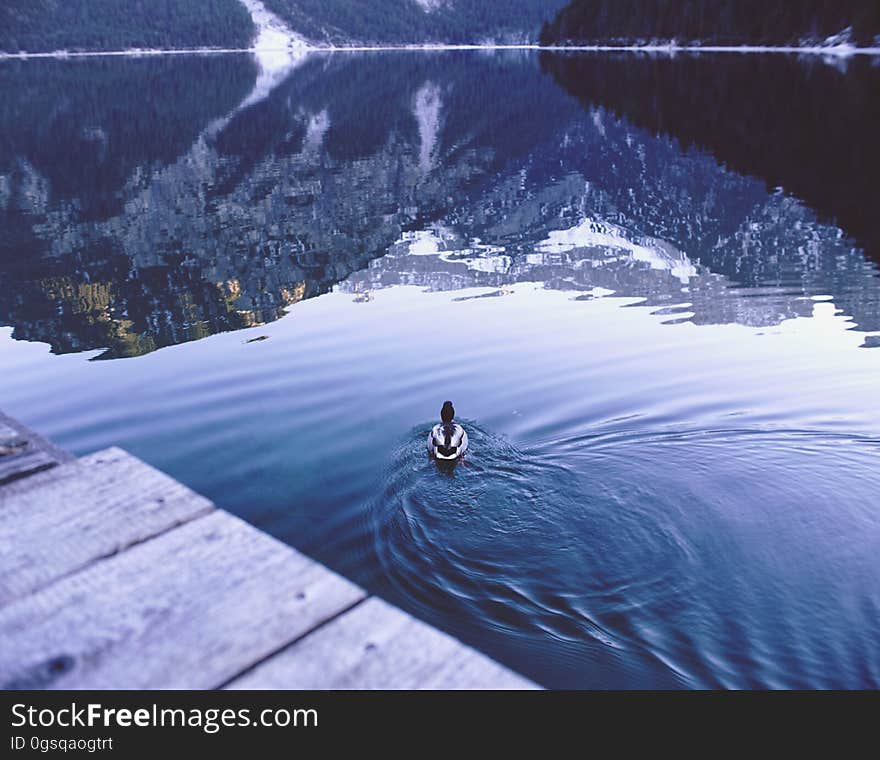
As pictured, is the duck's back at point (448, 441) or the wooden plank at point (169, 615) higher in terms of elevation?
the wooden plank at point (169, 615)

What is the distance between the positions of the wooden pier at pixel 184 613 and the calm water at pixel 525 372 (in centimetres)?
532

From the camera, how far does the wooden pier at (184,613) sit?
3770 mm

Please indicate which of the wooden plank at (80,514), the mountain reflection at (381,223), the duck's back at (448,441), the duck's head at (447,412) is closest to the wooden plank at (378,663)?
the wooden plank at (80,514)

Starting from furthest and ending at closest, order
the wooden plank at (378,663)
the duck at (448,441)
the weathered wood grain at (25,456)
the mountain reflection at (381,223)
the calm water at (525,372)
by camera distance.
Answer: the mountain reflection at (381,223), the duck at (448,441), the calm water at (525,372), the weathered wood grain at (25,456), the wooden plank at (378,663)

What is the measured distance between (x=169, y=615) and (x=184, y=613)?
78 millimetres

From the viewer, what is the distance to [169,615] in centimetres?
415

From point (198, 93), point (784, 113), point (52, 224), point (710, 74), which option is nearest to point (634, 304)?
point (52, 224)

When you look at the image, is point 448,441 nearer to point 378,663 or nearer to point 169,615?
point 169,615

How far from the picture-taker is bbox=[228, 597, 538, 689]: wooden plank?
3699 mm

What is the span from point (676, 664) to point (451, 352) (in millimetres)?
12840

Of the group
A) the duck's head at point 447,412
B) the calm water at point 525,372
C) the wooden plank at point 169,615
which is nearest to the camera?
the wooden plank at point 169,615

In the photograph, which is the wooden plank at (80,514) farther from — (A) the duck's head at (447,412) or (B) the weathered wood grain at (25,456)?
(A) the duck's head at (447,412)

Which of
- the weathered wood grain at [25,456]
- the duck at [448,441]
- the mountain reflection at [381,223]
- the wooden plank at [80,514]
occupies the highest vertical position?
the mountain reflection at [381,223]

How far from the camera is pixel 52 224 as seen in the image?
38.0m
